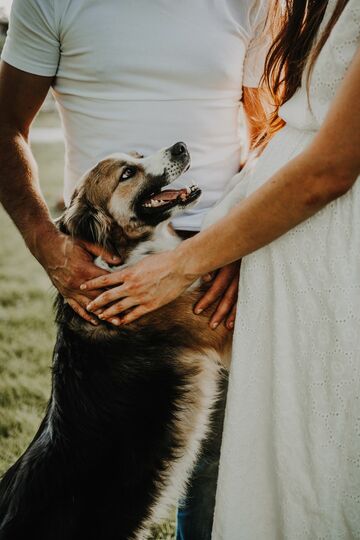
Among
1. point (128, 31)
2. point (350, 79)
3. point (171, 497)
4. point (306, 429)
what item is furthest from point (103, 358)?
point (350, 79)

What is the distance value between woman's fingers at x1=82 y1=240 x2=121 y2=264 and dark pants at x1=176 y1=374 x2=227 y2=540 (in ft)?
2.09

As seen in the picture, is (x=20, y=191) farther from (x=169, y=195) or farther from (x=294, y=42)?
(x=294, y=42)

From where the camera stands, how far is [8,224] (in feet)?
21.9

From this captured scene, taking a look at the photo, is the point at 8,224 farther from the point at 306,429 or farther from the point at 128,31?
the point at 306,429

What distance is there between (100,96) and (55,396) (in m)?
1.01

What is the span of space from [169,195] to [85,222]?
1.11 feet

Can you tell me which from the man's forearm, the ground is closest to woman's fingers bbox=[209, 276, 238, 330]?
the man's forearm

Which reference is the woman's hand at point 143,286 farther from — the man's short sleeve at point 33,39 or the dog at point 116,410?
the man's short sleeve at point 33,39

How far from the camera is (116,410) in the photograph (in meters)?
1.80

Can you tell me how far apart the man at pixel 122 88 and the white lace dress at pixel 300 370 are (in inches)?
11.7

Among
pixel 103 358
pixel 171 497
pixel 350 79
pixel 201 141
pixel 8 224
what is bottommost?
pixel 8 224

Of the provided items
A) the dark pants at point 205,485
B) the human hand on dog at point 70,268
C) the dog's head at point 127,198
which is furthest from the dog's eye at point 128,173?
the dark pants at point 205,485

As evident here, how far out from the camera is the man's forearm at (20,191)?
1.79 metres

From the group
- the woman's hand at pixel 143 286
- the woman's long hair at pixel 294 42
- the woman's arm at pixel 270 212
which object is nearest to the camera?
the woman's arm at pixel 270 212
